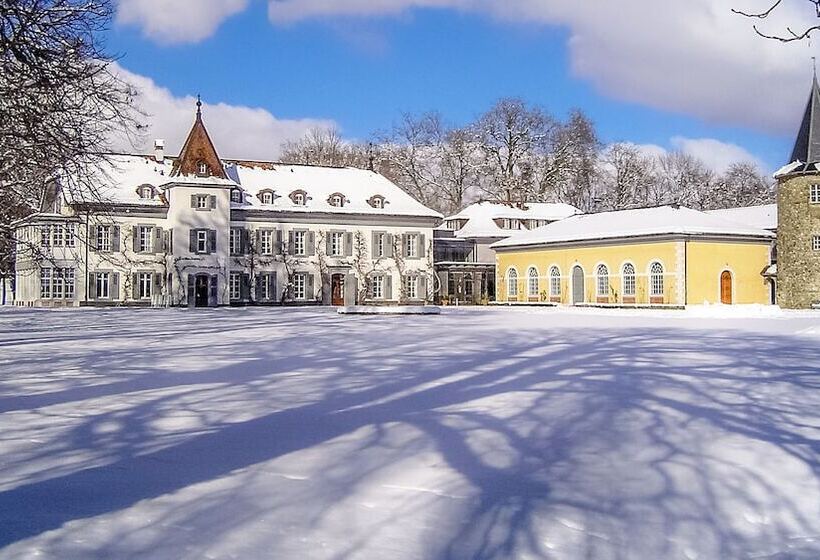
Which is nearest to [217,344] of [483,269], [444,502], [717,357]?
[717,357]

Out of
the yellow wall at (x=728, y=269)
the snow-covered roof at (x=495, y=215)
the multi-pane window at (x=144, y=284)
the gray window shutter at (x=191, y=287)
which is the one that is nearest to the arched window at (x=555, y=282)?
the yellow wall at (x=728, y=269)

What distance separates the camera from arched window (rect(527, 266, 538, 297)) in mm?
51312

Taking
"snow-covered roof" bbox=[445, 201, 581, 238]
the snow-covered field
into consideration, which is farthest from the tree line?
the snow-covered field

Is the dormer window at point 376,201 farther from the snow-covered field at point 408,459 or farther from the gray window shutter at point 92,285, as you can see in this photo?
the snow-covered field at point 408,459

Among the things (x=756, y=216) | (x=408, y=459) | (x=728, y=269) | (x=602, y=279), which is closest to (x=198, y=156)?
(x=602, y=279)

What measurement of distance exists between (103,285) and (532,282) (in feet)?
81.7

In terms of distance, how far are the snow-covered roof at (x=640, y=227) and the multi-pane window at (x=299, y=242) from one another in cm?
1295

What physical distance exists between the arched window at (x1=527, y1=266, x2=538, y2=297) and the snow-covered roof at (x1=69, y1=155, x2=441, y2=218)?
697cm

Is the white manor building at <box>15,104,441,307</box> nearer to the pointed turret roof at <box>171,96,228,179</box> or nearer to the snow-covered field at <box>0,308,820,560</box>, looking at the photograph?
the pointed turret roof at <box>171,96,228,179</box>

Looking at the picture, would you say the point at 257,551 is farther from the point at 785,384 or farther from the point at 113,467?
the point at 785,384

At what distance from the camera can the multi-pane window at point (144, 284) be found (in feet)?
151

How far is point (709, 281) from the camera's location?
141ft

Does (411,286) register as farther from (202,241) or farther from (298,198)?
(202,241)

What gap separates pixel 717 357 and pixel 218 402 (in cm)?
927
